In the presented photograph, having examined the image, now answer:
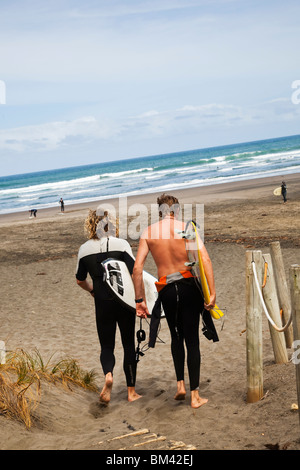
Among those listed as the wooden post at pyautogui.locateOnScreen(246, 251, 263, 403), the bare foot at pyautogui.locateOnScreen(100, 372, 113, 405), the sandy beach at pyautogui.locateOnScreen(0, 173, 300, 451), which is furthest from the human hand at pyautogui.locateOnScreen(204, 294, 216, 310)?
the bare foot at pyautogui.locateOnScreen(100, 372, 113, 405)

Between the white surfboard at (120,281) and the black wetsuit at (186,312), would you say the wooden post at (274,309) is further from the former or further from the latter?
the white surfboard at (120,281)

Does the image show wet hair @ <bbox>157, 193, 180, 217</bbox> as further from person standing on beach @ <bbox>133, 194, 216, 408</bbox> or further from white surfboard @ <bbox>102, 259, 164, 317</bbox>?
white surfboard @ <bbox>102, 259, 164, 317</bbox>

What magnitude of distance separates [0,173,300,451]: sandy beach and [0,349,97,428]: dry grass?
104 millimetres

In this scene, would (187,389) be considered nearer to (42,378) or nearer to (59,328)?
(42,378)

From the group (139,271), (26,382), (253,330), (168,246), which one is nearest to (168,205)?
(168,246)

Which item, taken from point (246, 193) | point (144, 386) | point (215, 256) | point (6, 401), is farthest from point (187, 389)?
point (246, 193)

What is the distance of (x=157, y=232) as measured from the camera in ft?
16.7

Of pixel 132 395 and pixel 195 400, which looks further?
pixel 132 395

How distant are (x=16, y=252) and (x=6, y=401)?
45.8ft

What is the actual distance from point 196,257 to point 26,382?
83.0 inches

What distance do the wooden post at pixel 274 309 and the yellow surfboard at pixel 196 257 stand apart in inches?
29.7

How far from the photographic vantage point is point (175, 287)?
194 inches

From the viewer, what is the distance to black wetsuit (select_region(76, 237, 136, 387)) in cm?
533

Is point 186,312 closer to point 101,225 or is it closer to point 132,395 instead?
point 101,225
